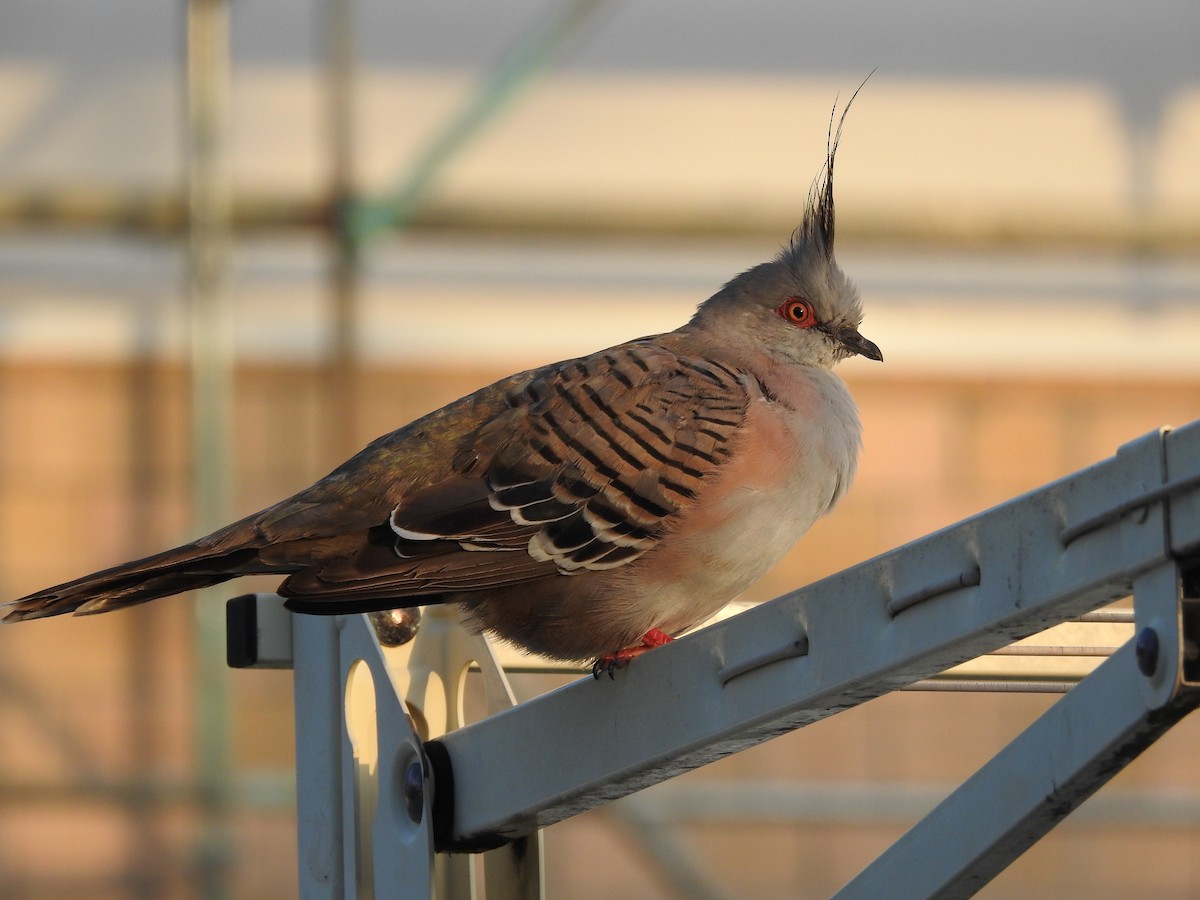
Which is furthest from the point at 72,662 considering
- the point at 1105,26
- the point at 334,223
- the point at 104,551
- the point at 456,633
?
the point at 1105,26

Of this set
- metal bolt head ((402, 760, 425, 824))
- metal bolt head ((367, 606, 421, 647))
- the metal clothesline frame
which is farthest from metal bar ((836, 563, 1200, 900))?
metal bolt head ((367, 606, 421, 647))

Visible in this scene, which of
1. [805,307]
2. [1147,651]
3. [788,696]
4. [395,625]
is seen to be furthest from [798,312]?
[1147,651]

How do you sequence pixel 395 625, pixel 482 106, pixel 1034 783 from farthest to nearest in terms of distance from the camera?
pixel 482 106
pixel 395 625
pixel 1034 783

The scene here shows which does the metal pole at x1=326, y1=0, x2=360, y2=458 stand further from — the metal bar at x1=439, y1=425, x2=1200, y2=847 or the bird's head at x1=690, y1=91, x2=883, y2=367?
the metal bar at x1=439, y1=425, x2=1200, y2=847

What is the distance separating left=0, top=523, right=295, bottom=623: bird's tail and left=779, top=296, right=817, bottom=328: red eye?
27.2 inches

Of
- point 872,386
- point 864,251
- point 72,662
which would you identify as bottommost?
point 72,662

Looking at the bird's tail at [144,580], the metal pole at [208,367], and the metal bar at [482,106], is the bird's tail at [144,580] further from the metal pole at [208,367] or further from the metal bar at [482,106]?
the metal bar at [482,106]

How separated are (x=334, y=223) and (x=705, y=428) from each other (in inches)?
93.5

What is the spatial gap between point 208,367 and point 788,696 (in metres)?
2.82

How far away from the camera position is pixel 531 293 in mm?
4152

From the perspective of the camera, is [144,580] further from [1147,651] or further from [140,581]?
[1147,651]

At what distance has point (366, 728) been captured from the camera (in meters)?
1.61

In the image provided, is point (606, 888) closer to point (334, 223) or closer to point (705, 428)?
point (334, 223)

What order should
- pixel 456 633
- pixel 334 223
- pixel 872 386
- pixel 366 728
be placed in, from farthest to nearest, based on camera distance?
pixel 872 386
pixel 334 223
pixel 456 633
pixel 366 728
